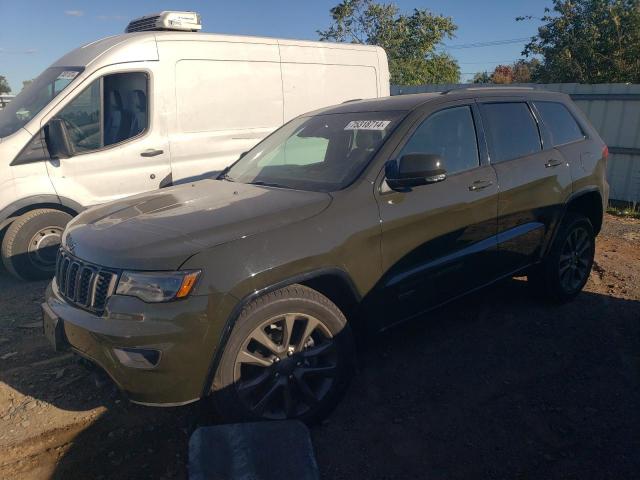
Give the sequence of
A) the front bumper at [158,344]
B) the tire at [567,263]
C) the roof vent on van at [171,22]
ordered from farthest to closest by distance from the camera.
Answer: the roof vent on van at [171,22] < the tire at [567,263] < the front bumper at [158,344]

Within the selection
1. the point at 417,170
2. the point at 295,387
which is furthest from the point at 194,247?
the point at 417,170

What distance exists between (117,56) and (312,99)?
248 centimetres

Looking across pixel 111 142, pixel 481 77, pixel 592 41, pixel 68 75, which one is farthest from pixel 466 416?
pixel 481 77

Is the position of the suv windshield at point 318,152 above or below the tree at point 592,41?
below

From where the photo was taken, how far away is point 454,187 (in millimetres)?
3457

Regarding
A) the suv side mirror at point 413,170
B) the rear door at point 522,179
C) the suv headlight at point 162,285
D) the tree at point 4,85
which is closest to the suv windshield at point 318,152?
the suv side mirror at point 413,170

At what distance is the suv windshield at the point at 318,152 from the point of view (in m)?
3.29

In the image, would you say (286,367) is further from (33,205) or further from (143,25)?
(143,25)

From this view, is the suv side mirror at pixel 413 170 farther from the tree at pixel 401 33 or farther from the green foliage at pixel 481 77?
the green foliage at pixel 481 77

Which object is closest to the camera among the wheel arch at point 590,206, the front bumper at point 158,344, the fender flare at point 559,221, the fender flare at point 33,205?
the front bumper at point 158,344

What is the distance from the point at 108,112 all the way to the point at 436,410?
449 centimetres

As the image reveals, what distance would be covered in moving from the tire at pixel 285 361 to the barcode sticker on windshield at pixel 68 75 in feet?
13.4

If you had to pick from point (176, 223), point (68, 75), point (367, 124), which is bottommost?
point (176, 223)

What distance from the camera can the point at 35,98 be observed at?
5543 mm
